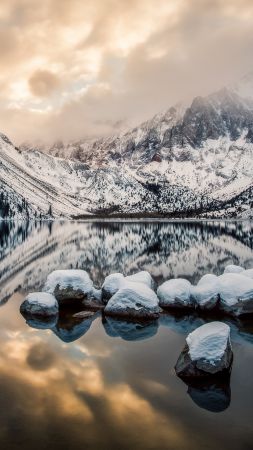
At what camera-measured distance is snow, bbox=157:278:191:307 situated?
3112 centimetres

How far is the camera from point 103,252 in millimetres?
75750

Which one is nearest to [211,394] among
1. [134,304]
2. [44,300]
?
[134,304]

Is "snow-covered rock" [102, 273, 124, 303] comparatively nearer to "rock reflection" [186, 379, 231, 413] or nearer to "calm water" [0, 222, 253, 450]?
"calm water" [0, 222, 253, 450]

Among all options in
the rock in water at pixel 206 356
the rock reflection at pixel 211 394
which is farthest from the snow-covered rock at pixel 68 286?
the rock reflection at pixel 211 394

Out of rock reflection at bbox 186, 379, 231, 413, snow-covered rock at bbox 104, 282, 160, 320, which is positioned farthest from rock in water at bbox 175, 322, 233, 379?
snow-covered rock at bbox 104, 282, 160, 320

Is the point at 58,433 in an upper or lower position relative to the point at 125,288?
lower

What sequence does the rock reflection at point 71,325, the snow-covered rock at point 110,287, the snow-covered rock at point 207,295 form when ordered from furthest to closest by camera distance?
the snow-covered rock at point 110,287 → the snow-covered rock at point 207,295 → the rock reflection at point 71,325

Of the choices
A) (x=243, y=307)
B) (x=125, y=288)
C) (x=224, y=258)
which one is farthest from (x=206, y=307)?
(x=224, y=258)

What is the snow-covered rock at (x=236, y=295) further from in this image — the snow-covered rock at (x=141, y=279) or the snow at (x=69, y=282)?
the snow at (x=69, y=282)

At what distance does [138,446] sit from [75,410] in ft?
10.6

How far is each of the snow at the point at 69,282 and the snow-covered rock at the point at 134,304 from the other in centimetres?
404

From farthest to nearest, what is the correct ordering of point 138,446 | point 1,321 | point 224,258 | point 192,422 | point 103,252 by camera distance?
point 103,252 < point 224,258 < point 1,321 < point 192,422 < point 138,446

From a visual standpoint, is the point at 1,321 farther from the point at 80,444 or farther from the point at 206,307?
the point at 80,444

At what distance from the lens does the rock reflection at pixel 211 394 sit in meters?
16.3
